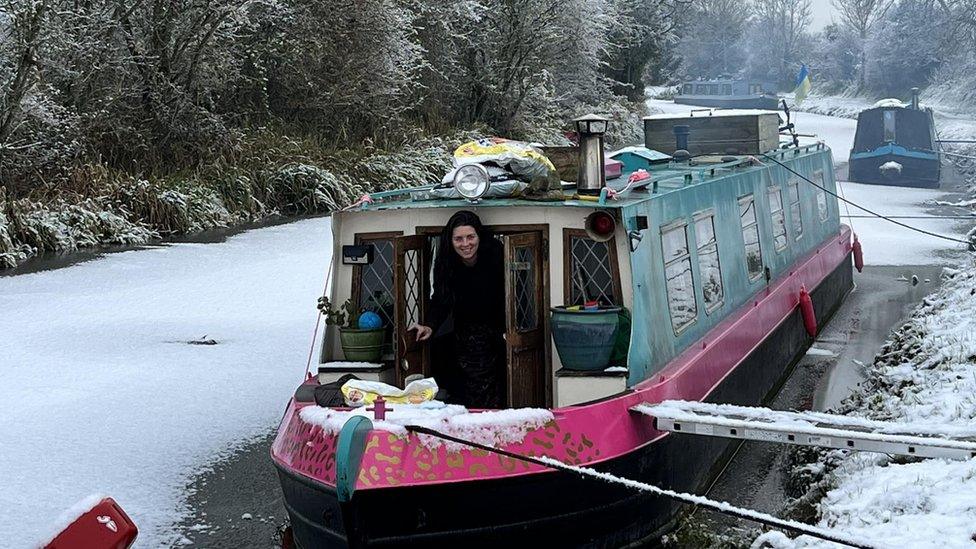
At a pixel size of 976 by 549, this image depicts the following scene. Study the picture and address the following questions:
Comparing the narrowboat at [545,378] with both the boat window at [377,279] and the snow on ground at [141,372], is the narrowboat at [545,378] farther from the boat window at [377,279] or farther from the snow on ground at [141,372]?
the snow on ground at [141,372]

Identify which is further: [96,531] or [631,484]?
[631,484]

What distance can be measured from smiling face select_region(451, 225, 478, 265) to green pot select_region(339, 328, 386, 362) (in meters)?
0.68

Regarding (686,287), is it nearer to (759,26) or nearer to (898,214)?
(898,214)

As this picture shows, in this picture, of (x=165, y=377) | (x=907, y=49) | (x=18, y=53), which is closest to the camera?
(x=165, y=377)

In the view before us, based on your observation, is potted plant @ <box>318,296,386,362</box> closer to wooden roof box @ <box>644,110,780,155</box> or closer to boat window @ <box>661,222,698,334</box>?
boat window @ <box>661,222,698,334</box>

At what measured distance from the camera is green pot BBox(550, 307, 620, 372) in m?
6.06

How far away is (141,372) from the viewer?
32.0ft

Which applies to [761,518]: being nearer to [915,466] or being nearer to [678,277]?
[915,466]

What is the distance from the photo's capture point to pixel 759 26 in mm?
84125

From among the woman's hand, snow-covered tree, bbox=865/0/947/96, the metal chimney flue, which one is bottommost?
the woman's hand

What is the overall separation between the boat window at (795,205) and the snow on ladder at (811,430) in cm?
540

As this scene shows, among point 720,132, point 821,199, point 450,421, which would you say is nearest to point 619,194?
point 450,421

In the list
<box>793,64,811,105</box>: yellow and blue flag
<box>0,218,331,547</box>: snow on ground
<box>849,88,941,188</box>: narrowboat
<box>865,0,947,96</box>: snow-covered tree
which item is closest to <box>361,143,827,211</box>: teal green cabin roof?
<box>0,218,331,547</box>: snow on ground

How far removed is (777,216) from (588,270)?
467 cm
